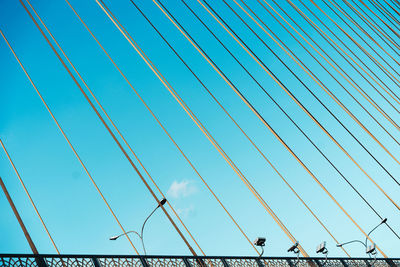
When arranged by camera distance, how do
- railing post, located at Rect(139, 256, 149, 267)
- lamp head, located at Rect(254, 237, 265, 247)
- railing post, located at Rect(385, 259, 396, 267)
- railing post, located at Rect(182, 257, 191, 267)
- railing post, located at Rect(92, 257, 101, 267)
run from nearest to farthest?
railing post, located at Rect(92, 257, 101, 267), railing post, located at Rect(139, 256, 149, 267), railing post, located at Rect(182, 257, 191, 267), lamp head, located at Rect(254, 237, 265, 247), railing post, located at Rect(385, 259, 396, 267)

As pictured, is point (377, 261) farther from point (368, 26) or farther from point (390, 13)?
point (390, 13)

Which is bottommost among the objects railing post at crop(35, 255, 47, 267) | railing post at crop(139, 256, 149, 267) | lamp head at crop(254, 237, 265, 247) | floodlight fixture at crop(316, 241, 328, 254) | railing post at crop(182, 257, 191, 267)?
floodlight fixture at crop(316, 241, 328, 254)

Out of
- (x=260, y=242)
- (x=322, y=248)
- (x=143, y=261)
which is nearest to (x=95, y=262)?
(x=143, y=261)

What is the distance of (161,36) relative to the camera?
983 cm

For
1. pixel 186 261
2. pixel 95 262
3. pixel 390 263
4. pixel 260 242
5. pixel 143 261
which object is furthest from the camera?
pixel 390 263

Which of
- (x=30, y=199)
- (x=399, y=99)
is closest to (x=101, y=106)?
(x=30, y=199)

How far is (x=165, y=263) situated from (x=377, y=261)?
6115mm

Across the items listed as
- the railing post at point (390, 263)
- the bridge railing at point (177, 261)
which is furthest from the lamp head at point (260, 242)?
the railing post at point (390, 263)

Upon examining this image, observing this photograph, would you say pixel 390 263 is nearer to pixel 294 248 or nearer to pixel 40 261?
pixel 294 248

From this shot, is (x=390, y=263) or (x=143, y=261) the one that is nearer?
(x=143, y=261)

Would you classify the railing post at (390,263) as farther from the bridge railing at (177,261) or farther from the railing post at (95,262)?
the railing post at (95,262)

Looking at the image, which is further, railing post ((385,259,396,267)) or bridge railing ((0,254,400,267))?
railing post ((385,259,396,267))

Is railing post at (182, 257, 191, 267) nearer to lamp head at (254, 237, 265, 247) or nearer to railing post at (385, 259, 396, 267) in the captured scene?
lamp head at (254, 237, 265, 247)

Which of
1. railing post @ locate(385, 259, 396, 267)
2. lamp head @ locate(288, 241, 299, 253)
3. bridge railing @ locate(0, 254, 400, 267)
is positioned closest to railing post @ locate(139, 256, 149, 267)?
bridge railing @ locate(0, 254, 400, 267)
